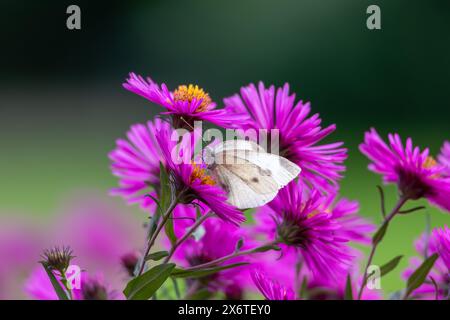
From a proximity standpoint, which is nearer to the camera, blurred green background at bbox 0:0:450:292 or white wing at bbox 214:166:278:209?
white wing at bbox 214:166:278:209

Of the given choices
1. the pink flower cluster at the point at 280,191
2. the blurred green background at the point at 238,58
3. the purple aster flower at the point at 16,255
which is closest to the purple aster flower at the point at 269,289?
the pink flower cluster at the point at 280,191

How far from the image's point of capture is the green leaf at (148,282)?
0.42 meters

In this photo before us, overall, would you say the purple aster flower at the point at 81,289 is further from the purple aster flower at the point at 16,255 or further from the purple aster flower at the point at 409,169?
the purple aster flower at the point at 409,169

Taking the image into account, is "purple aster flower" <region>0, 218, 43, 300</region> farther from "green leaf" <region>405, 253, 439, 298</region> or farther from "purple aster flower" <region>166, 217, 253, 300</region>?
"green leaf" <region>405, 253, 439, 298</region>

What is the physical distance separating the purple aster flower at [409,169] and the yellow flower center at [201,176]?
0.49 feet

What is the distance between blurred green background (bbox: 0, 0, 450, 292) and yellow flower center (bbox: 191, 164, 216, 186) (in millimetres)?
5191

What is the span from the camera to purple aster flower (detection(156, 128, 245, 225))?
439mm

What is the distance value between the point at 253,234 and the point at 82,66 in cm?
609

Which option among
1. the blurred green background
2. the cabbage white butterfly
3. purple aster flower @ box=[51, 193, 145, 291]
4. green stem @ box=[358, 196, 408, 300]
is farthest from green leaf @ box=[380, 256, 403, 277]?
the blurred green background

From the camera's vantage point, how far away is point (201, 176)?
18.5 inches

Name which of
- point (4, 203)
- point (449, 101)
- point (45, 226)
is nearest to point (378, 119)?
point (449, 101)
